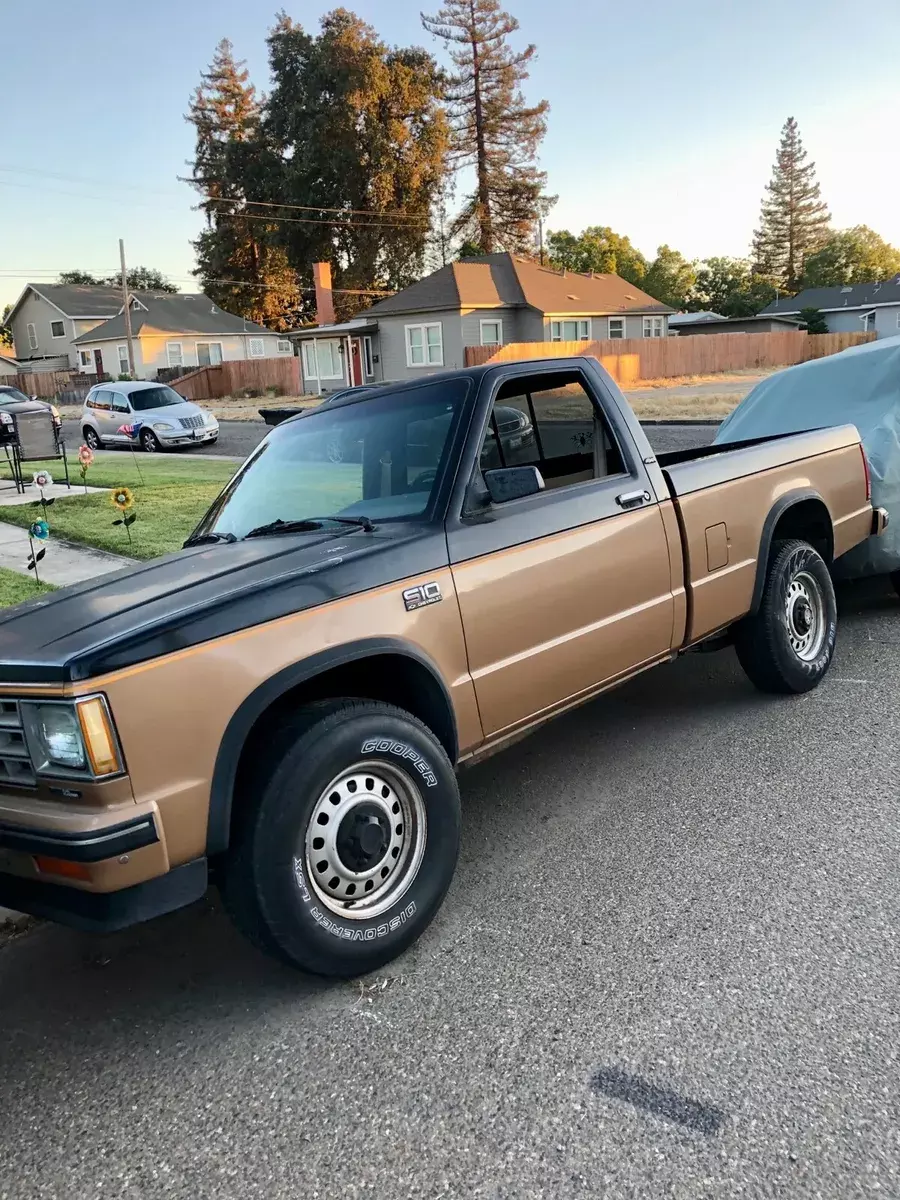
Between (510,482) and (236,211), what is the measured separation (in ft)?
234

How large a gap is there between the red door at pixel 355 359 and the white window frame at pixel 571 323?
9.05m

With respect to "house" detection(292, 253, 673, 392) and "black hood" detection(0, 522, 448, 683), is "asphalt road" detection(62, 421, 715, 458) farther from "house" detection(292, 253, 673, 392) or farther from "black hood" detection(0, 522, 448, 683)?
"house" detection(292, 253, 673, 392)

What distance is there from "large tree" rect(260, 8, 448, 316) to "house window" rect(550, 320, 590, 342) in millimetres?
19828

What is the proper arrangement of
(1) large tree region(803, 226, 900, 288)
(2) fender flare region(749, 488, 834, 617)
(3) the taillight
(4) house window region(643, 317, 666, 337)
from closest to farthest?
(2) fender flare region(749, 488, 834, 617), (3) the taillight, (4) house window region(643, 317, 666, 337), (1) large tree region(803, 226, 900, 288)

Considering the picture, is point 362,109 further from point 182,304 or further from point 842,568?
point 842,568

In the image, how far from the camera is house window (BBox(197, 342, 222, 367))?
56219mm

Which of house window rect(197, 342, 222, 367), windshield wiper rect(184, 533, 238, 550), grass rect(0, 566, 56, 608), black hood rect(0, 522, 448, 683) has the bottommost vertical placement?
grass rect(0, 566, 56, 608)

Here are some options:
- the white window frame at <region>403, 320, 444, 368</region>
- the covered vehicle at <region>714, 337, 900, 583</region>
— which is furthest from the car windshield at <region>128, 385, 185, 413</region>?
the covered vehicle at <region>714, 337, 900, 583</region>

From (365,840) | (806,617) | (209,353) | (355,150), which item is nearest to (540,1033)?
(365,840)

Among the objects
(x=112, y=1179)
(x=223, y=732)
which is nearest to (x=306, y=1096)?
(x=112, y=1179)

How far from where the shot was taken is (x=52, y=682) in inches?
105

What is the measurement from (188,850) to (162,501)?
11615 mm

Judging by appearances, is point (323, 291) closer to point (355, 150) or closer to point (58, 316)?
point (355, 150)

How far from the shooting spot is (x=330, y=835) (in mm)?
3051
